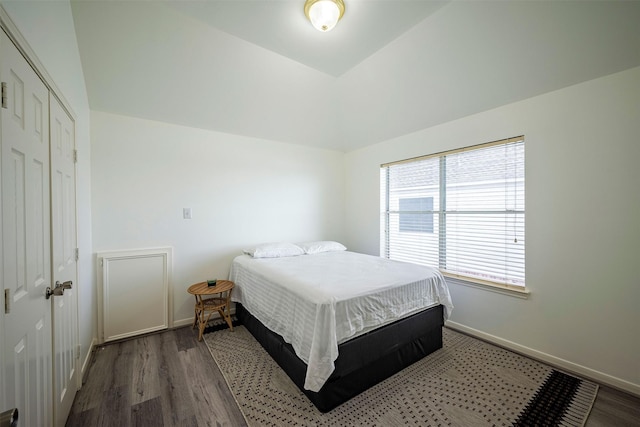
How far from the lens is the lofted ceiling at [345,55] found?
1883 millimetres

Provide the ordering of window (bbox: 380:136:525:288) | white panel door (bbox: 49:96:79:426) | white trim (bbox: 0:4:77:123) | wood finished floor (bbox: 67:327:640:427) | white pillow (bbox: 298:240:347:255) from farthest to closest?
white pillow (bbox: 298:240:347:255) → window (bbox: 380:136:525:288) → wood finished floor (bbox: 67:327:640:427) → white panel door (bbox: 49:96:79:426) → white trim (bbox: 0:4:77:123)

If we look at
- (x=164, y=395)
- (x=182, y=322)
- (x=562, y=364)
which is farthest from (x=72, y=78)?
(x=562, y=364)

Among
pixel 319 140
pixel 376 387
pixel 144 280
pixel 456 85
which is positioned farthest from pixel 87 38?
pixel 376 387

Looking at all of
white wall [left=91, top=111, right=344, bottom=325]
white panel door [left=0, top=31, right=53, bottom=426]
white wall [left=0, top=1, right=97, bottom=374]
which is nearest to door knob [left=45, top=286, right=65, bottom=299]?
white panel door [left=0, top=31, right=53, bottom=426]

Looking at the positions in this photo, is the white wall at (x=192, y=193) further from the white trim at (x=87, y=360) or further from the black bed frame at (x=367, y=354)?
the black bed frame at (x=367, y=354)

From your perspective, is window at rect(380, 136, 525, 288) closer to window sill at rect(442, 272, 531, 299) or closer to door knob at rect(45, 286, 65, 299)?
window sill at rect(442, 272, 531, 299)

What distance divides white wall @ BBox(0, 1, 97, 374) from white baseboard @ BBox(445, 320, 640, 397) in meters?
Result: 3.74

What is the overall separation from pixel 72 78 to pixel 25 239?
4.91ft

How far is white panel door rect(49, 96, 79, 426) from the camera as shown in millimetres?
1432

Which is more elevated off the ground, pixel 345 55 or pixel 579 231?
pixel 345 55

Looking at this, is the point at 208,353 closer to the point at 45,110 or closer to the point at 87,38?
the point at 45,110

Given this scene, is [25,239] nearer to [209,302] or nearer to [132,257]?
[132,257]

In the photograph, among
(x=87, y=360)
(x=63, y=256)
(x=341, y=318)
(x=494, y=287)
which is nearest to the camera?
(x=63, y=256)

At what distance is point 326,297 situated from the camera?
1754 millimetres
